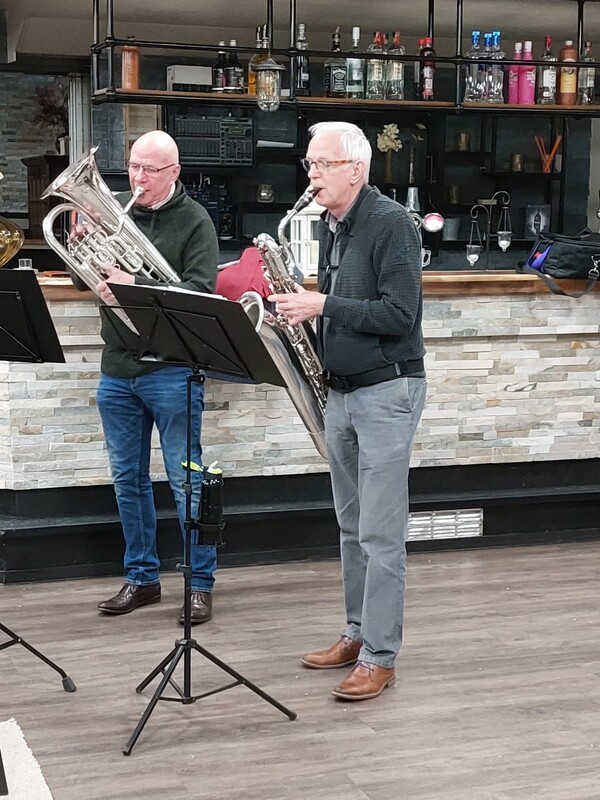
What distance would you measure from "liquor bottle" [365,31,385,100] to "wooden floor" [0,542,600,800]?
110 inches

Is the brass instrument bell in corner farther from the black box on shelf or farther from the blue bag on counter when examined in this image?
the black box on shelf

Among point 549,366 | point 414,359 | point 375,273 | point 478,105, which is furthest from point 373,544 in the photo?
point 478,105

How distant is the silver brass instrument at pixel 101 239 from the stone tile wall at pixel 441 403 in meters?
0.70

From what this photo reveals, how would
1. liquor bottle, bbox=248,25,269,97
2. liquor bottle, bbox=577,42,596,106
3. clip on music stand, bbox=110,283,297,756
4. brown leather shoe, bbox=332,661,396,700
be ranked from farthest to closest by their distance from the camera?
liquor bottle, bbox=577,42,596,106, liquor bottle, bbox=248,25,269,97, brown leather shoe, bbox=332,661,396,700, clip on music stand, bbox=110,283,297,756

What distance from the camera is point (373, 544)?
3541mm

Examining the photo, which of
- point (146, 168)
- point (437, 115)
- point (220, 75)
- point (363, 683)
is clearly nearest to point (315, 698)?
point (363, 683)

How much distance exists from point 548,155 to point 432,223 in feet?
13.2

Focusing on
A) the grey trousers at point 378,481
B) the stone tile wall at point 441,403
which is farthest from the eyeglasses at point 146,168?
the grey trousers at point 378,481

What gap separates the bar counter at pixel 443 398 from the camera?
4.79 meters

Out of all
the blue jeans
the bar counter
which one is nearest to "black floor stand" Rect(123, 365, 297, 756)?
the blue jeans

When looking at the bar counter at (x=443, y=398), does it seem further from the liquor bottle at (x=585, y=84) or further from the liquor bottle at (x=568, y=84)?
the liquor bottle at (x=585, y=84)

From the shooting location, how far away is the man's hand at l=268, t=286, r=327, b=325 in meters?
3.38

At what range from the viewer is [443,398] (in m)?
A: 5.33

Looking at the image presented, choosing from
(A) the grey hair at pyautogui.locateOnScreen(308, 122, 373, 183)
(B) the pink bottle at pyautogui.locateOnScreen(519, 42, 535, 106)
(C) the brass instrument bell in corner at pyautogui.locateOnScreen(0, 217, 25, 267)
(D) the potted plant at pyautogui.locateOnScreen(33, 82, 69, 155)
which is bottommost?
(C) the brass instrument bell in corner at pyautogui.locateOnScreen(0, 217, 25, 267)
